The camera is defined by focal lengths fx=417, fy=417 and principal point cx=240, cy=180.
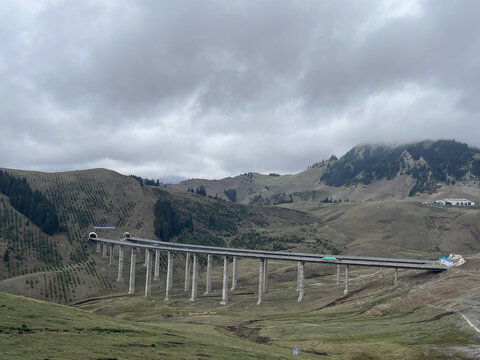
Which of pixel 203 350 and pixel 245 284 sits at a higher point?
pixel 203 350

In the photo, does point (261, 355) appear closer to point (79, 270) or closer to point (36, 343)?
point (36, 343)

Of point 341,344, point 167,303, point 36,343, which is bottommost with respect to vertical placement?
point 167,303

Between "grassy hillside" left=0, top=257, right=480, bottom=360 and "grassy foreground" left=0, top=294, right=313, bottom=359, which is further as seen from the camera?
"grassy hillside" left=0, top=257, right=480, bottom=360

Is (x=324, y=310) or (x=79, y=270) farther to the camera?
(x=79, y=270)

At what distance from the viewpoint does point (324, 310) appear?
119 m

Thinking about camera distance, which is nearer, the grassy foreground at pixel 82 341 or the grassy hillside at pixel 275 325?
A: the grassy foreground at pixel 82 341

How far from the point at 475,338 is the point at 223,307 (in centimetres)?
8621

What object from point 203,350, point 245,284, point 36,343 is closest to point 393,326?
point 203,350

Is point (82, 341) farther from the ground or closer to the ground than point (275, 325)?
farther from the ground

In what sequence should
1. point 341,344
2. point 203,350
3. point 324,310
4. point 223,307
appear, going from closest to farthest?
1. point 203,350
2. point 341,344
3. point 324,310
4. point 223,307

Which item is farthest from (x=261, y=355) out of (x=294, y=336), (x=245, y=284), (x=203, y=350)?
(x=245, y=284)

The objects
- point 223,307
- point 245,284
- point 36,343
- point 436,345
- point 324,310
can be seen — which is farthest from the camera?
point 245,284

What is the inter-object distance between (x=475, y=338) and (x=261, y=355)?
40.3 m

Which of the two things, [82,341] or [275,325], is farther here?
[275,325]
